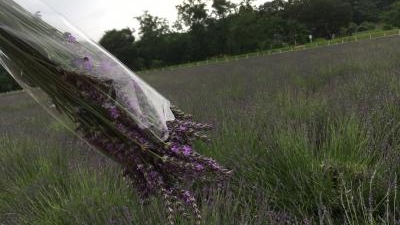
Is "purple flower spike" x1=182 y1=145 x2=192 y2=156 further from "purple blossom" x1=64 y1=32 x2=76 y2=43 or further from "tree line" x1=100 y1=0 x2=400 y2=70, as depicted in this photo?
"tree line" x1=100 y1=0 x2=400 y2=70

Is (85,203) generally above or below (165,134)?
below

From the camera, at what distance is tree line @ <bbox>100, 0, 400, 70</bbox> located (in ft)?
192

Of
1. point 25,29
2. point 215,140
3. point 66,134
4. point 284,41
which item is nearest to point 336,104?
point 215,140

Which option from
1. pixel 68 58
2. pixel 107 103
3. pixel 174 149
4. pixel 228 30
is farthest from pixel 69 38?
pixel 228 30

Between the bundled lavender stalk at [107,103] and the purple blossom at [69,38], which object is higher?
the purple blossom at [69,38]

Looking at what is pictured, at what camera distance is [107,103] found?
166 cm

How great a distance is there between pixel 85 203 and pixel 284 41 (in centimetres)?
6464

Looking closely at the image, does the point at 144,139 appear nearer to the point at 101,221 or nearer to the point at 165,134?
the point at 165,134

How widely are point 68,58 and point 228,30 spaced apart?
201ft

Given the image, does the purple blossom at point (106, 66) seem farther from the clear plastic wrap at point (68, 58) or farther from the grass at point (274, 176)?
the grass at point (274, 176)

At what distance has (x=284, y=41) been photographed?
2571 inches

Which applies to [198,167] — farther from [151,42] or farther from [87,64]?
[151,42]

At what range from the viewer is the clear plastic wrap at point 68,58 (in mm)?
1646

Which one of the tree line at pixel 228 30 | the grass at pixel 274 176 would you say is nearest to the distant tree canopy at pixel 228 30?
the tree line at pixel 228 30
